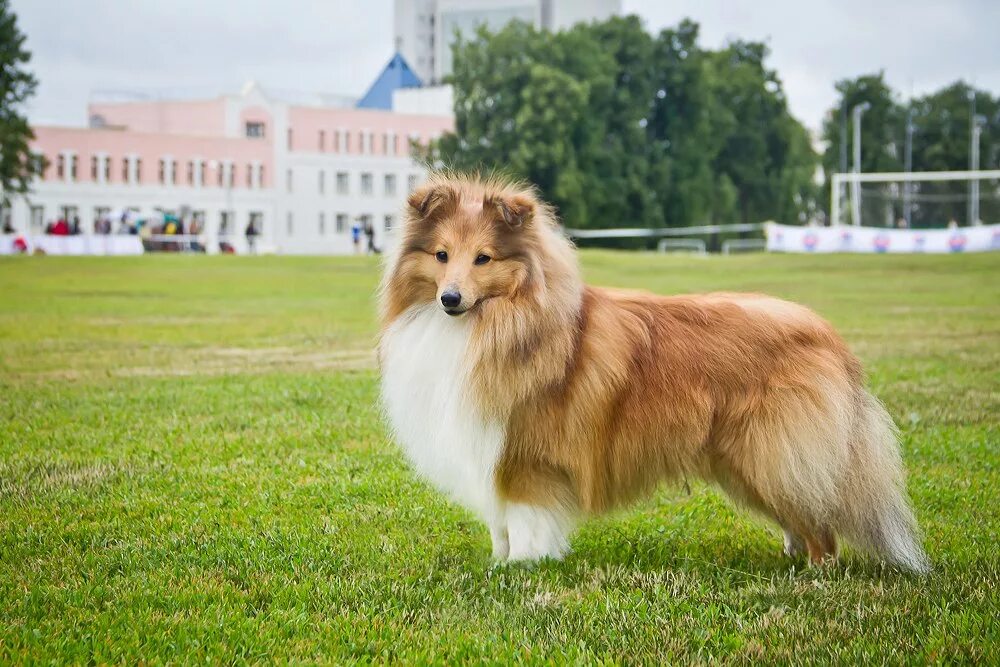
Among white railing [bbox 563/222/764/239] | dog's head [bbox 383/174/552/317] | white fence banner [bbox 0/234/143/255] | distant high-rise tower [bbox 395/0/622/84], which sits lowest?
dog's head [bbox 383/174/552/317]

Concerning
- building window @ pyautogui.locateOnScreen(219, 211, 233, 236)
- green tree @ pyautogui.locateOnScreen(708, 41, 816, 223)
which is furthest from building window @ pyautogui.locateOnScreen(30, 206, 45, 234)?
green tree @ pyautogui.locateOnScreen(708, 41, 816, 223)

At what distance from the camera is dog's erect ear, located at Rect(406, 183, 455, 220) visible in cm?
519

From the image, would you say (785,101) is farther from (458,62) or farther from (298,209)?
(298,209)

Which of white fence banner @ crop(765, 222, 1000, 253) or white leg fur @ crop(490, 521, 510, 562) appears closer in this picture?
white leg fur @ crop(490, 521, 510, 562)

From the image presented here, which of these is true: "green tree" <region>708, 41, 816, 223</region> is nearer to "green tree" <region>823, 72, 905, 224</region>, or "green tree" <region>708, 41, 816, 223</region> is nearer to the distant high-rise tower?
"green tree" <region>823, 72, 905, 224</region>

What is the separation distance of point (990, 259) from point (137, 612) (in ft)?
→ 127

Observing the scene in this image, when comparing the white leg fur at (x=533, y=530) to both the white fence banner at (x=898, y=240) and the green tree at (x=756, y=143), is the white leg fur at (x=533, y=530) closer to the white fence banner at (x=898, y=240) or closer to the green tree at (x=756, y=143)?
the white fence banner at (x=898, y=240)

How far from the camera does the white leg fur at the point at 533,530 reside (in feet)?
16.9

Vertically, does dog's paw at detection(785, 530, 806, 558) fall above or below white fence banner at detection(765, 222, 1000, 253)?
below

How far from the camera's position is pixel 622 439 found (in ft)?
16.8

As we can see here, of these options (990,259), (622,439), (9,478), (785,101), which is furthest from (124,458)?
(785,101)

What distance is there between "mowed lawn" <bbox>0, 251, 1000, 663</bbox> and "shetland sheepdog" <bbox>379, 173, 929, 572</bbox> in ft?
1.15

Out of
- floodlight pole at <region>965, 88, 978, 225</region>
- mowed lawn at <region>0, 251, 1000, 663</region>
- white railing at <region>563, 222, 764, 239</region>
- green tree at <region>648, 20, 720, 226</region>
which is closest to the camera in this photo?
mowed lawn at <region>0, 251, 1000, 663</region>

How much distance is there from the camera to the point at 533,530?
5.15 metres
